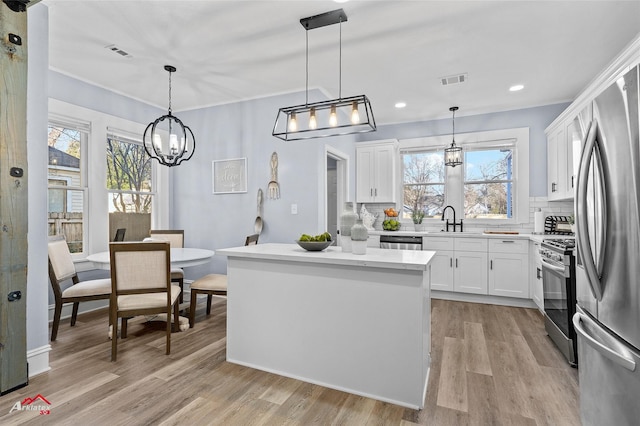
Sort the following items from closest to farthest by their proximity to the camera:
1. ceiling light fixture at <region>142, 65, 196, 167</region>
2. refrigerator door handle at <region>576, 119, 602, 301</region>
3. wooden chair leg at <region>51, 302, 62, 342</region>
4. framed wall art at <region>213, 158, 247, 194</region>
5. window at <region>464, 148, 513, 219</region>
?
refrigerator door handle at <region>576, 119, 602, 301</region> → wooden chair leg at <region>51, 302, 62, 342</region> → ceiling light fixture at <region>142, 65, 196, 167</region> → framed wall art at <region>213, 158, 247, 194</region> → window at <region>464, 148, 513, 219</region>

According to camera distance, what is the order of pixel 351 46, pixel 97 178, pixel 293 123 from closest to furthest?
pixel 293 123 < pixel 351 46 < pixel 97 178

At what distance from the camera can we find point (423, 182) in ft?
17.7

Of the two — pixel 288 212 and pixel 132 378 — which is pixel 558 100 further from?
pixel 132 378

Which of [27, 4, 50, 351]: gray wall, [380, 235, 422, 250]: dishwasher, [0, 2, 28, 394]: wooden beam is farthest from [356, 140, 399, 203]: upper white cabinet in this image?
[0, 2, 28, 394]: wooden beam

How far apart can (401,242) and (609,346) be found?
11.3 ft

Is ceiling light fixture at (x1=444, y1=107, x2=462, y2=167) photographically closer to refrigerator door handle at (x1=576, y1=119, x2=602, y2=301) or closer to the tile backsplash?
the tile backsplash

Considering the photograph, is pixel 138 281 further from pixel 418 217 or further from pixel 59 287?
pixel 418 217

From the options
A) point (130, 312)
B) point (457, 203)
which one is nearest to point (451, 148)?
point (457, 203)

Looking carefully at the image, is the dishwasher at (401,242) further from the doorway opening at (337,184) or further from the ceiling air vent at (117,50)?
the ceiling air vent at (117,50)

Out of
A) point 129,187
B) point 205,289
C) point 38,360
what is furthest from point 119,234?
point 38,360

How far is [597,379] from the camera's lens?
4.81ft

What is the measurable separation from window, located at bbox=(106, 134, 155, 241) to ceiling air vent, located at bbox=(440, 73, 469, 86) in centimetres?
407

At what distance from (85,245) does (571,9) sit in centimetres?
531

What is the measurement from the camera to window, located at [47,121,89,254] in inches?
144
